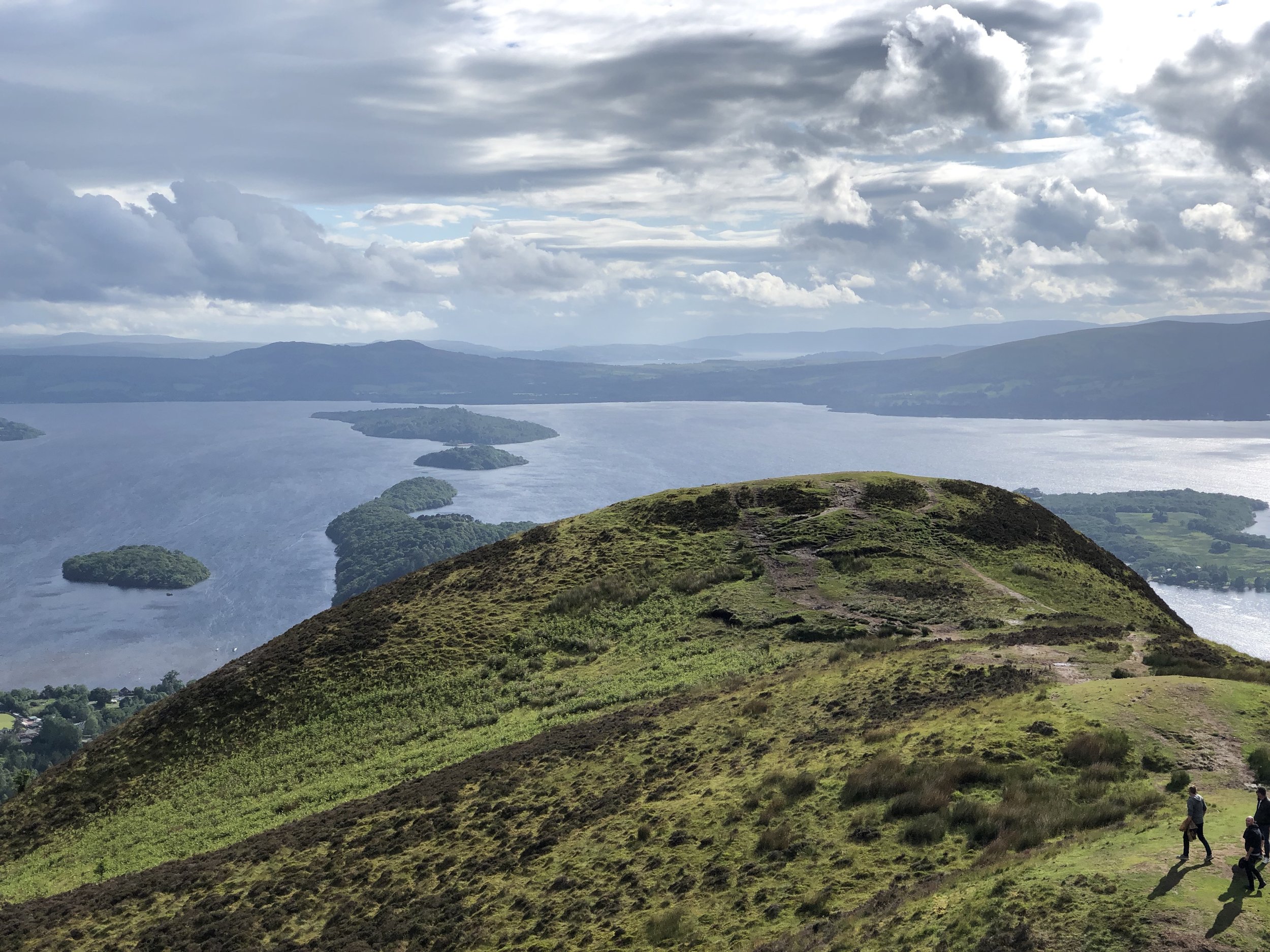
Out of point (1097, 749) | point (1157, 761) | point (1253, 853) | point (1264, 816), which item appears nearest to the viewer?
point (1253, 853)

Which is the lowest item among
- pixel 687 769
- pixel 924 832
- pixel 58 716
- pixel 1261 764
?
pixel 58 716

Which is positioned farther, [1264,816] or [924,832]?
[924,832]

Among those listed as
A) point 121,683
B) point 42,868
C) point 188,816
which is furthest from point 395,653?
point 121,683

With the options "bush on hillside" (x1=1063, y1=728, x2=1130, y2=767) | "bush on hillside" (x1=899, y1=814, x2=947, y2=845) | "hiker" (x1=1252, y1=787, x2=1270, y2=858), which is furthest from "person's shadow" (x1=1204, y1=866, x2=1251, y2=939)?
"bush on hillside" (x1=1063, y1=728, x2=1130, y2=767)

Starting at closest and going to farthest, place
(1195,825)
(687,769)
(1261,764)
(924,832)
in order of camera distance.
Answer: (1195,825) → (924,832) → (1261,764) → (687,769)

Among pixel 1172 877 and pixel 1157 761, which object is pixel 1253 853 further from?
pixel 1157 761

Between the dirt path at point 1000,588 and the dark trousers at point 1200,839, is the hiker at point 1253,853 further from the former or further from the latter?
the dirt path at point 1000,588

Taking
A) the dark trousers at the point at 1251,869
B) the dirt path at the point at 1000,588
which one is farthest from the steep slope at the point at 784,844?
the dirt path at the point at 1000,588

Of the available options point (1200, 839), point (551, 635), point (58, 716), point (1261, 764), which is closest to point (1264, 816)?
point (1200, 839)
